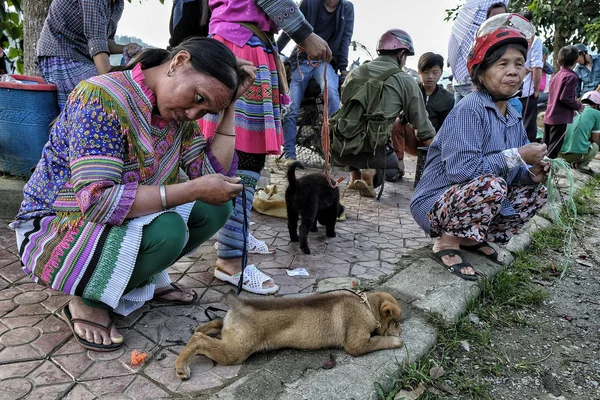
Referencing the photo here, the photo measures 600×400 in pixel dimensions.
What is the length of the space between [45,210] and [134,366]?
2.89 ft

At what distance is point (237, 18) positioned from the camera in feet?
9.55

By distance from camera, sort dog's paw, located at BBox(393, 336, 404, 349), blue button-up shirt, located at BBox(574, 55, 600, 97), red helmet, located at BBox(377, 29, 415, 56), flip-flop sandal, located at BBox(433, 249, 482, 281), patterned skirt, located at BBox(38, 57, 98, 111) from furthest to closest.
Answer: blue button-up shirt, located at BBox(574, 55, 600, 97)
red helmet, located at BBox(377, 29, 415, 56)
patterned skirt, located at BBox(38, 57, 98, 111)
flip-flop sandal, located at BBox(433, 249, 482, 281)
dog's paw, located at BBox(393, 336, 404, 349)

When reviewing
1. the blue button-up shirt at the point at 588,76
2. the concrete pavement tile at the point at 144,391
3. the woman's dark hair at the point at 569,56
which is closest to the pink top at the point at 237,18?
the concrete pavement tile at the point at 144,391

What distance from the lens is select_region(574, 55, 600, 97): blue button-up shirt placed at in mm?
13939

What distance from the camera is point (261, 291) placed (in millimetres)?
3020

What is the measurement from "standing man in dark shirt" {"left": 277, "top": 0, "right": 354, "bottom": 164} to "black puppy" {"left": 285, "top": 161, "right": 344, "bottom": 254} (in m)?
2.16

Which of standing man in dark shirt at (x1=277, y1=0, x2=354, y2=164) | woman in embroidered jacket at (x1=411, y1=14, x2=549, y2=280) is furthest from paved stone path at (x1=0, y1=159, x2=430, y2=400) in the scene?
standing man in dark shirt at (x1=277, y1=0, x2=354, y2=164)

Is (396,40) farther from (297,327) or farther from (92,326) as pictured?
(92,326)

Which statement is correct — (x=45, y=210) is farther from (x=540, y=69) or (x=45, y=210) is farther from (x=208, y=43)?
(x=540, y=69)

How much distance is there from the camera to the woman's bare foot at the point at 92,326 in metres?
2.32

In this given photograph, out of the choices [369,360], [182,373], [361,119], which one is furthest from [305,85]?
[182,373]

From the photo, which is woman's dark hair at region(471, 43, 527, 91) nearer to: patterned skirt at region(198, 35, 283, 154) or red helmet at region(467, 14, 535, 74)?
red helmet at region(467, 14, 535, 74)

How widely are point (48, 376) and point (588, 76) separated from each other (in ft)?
53.5

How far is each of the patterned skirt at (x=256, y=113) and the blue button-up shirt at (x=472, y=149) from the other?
125cm
